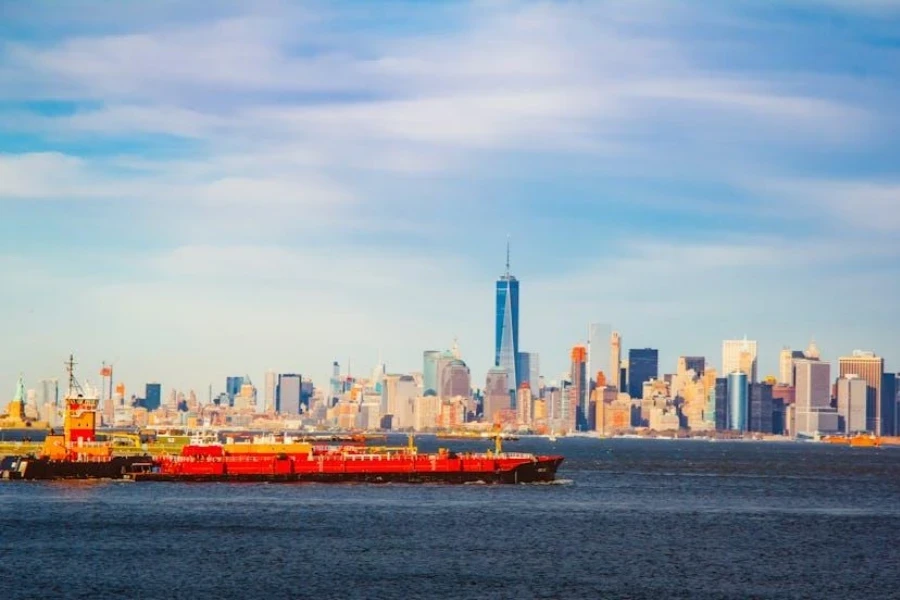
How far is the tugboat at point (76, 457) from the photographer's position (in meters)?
157

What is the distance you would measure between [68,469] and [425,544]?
67004mm

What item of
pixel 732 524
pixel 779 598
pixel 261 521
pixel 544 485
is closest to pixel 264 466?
pixel 544 485

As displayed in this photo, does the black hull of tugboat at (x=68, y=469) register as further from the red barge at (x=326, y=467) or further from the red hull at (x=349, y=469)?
the red hull at (x=349, y=469)

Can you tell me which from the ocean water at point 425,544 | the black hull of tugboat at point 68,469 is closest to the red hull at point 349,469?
the black hull of tugboat at point 68,469

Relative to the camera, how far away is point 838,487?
632 feet

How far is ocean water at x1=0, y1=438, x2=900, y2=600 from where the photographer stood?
8412 centimetres

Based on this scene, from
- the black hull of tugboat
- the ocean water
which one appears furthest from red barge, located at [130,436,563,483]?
the ocean water

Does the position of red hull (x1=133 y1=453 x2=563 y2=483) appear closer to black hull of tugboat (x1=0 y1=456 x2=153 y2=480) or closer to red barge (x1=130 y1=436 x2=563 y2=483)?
red barge (x1=130 y1=436 x2=563 y2=483)

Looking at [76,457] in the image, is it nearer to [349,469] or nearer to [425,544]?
[349,469]

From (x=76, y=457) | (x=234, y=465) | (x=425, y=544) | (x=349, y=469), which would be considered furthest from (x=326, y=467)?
(x=425, y=544)

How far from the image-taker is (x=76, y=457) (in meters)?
159

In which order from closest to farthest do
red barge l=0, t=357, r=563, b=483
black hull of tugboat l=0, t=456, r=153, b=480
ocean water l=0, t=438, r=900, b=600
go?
ocean water l=0, t=438, r=900, b=600 < black hull of tugboat l=0, t=456, r=153, b=480 < red barge l=0, t=357, r=563, b=483

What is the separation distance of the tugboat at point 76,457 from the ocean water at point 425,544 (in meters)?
4.11

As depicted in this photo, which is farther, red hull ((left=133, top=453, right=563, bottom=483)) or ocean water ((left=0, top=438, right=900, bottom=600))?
red hull ((left=133, top=453, right=563, bottom=483))
